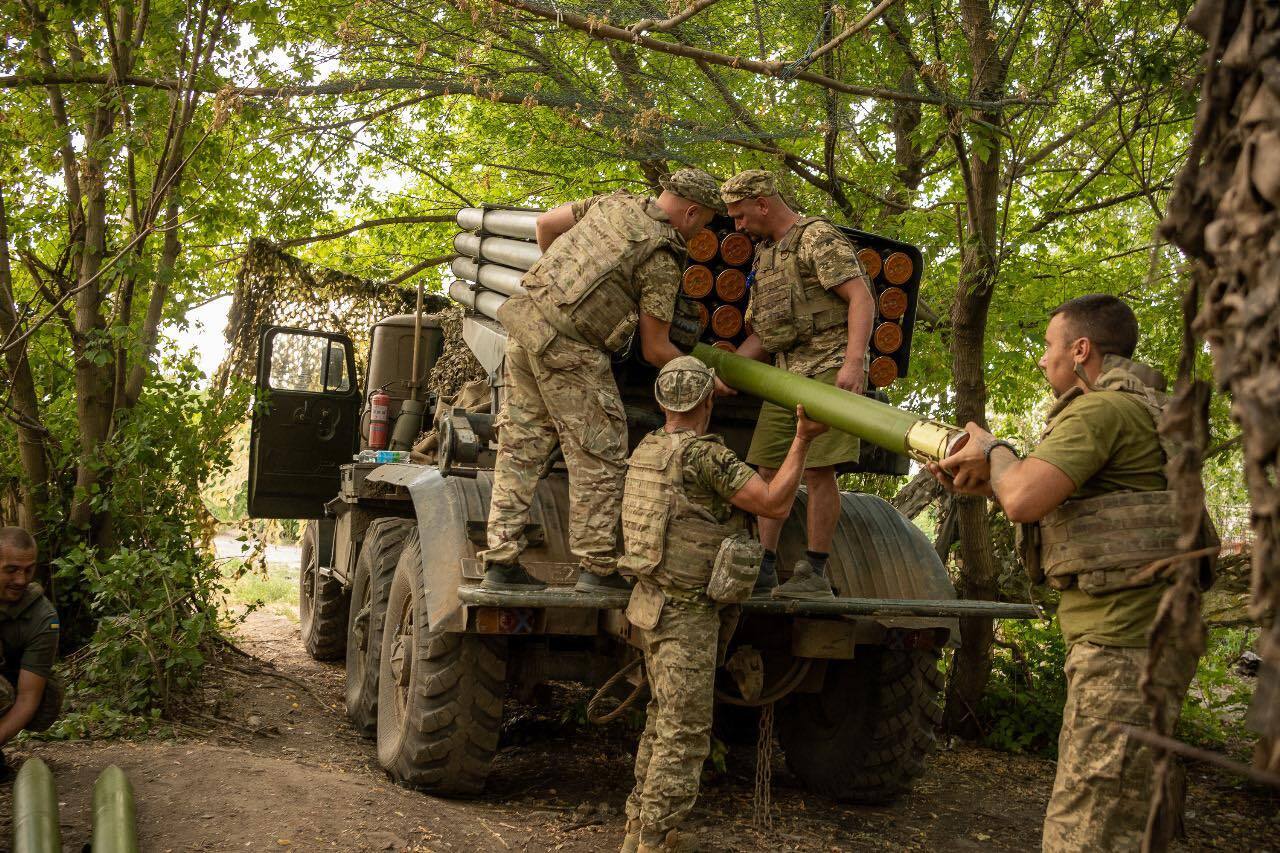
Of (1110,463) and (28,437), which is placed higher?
(1110,463)

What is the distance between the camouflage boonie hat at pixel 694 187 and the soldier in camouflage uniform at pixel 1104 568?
1.89 meters

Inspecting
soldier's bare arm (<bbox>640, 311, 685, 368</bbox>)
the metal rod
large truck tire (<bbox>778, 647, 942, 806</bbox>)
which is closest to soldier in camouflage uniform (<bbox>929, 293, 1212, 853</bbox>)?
soldier's bare arm (<bbox>640, 311, 685, 368</bbox>)

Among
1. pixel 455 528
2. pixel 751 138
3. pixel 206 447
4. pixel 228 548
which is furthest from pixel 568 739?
pixel 228 548

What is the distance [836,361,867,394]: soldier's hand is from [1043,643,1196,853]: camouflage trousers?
1777 mm

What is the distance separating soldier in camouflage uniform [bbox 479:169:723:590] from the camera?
461 cm

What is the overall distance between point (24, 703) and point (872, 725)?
11.8 feet

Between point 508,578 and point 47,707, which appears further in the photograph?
point 47,707

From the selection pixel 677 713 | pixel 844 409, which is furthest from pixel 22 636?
pixel 844 409

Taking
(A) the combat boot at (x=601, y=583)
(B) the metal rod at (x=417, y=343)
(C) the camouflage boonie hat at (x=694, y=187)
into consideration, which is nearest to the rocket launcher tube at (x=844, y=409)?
(C) the camouflage boonie hat at (x=694, y=187)

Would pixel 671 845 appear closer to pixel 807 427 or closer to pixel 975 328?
pixel 807 427

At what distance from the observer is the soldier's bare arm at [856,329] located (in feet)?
15.7

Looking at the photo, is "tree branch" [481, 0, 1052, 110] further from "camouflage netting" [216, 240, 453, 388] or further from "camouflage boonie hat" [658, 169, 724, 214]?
"camouflage netting" [216, 240, 453, 388]

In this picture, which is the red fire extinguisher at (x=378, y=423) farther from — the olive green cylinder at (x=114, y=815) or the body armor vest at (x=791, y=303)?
the olive green cylinder at (x=114, y=815)

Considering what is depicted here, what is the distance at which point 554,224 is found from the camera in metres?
5.09
